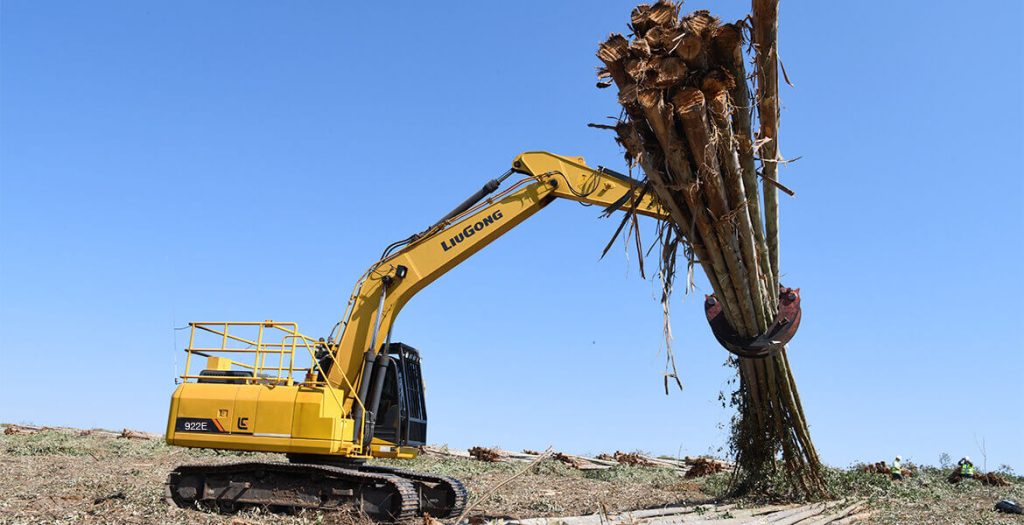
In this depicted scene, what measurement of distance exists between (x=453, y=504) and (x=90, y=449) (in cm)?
1359

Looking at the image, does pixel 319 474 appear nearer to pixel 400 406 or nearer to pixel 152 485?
pixel 400 406

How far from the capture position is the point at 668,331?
7500 millimetres

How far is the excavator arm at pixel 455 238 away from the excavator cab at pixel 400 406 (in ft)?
1.18

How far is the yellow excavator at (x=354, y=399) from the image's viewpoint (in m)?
10.1

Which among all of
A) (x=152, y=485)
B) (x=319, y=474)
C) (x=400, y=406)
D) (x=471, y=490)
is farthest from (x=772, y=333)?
(x=152, y=485)

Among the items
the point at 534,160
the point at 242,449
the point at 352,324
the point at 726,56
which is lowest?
the point at 242,449

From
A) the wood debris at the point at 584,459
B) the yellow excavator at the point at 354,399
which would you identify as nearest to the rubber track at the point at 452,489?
the yellow excavator at the point at 354,399

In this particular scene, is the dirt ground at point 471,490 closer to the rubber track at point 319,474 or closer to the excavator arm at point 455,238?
the rubber track at point 319,474

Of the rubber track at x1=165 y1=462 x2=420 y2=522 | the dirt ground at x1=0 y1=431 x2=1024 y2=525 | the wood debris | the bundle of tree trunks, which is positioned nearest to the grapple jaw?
the bundle of tree trunks

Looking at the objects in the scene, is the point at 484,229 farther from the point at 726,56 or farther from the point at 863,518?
the point at 863,518

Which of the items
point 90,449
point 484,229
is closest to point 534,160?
point 484,229

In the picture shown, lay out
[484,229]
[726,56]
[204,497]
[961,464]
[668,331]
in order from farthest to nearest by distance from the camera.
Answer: [961,464]
[484,229]
[204,497]
[668,331]
[726,56]

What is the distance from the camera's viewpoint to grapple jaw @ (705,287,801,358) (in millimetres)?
8672

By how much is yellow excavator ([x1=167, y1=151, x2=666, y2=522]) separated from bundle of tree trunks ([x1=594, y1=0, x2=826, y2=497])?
7.34 ft
